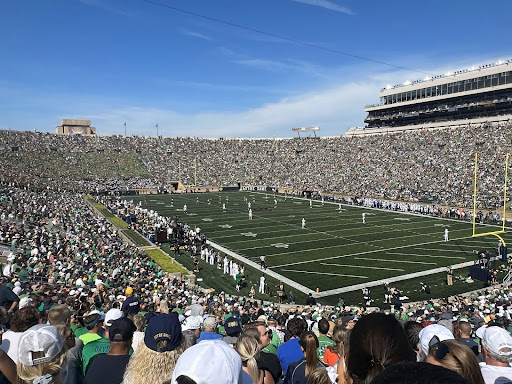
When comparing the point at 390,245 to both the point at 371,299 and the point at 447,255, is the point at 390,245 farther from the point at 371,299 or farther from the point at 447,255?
the point at 371,299

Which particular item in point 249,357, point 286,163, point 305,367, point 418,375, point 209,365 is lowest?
point 305,367

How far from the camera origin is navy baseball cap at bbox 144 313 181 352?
2688 millimetres

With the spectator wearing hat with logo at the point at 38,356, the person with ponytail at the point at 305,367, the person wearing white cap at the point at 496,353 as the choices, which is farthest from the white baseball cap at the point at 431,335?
the spectator wearing hat with logo at the point at 38,356

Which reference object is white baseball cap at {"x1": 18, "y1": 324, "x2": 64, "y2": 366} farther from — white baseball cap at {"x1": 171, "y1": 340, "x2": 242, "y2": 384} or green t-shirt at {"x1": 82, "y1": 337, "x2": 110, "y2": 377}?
white baseball cap at {"x1": 171, "y1": 340, "x2": 242, "y2": 384}

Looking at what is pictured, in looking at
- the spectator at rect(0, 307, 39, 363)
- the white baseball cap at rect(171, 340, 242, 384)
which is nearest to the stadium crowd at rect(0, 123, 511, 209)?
the spectator at rect(0, 307, 39, 363)

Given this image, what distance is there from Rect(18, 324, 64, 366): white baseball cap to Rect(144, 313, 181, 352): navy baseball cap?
87 centimetres

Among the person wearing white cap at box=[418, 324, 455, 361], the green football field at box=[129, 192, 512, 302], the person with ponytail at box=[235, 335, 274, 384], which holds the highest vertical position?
the person wearing white cap at box=[418, 324, 455, 361]

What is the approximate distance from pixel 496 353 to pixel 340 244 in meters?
24.0

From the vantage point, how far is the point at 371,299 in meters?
17.0

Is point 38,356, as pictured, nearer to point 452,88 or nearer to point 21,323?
point 21,323

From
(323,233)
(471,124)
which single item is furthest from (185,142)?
(323,233)

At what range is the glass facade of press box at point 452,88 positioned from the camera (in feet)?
189

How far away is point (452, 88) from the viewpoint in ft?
209

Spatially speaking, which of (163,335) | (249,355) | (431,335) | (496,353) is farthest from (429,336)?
(163,335)
